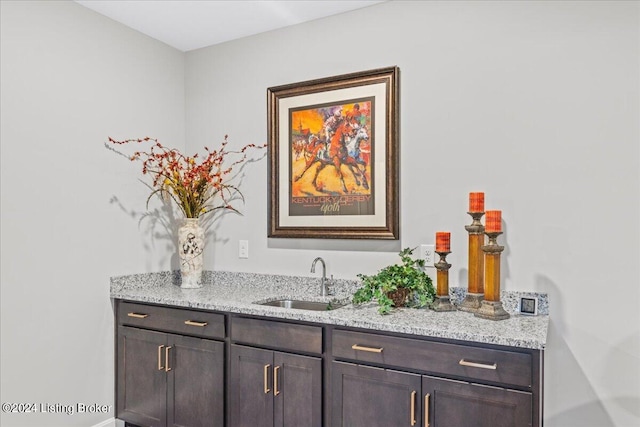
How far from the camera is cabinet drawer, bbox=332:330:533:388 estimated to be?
1650 mm

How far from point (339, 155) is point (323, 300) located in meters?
0.83

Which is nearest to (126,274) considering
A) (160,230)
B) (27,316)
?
(160,230)

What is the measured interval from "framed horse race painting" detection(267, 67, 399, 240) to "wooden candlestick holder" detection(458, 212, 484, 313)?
19.2 inches

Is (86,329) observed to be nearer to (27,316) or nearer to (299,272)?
(27,316)

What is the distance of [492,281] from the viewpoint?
1944mm

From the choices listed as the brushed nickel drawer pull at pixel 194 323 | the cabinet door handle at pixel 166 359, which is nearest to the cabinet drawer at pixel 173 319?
the brushed nickel drawer pull at pixel 194 323

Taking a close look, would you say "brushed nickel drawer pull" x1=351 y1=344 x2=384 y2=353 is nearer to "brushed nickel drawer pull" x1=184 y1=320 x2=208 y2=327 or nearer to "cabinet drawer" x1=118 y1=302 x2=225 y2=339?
"cabinet drawer" x1=118 y1=302 x2=225 y2=339

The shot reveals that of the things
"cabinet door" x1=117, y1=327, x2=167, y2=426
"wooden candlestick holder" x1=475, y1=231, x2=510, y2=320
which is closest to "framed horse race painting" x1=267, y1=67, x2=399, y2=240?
"wooden candlestick holder" x1=475, y1=231, x2=510, y2=320

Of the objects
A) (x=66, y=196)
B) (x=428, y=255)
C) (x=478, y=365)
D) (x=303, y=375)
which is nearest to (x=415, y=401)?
(x=478, y=365)

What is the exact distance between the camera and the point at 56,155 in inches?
94.7

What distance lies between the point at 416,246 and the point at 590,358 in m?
0.93

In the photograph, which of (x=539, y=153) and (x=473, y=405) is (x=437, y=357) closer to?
(x=473, y=405)

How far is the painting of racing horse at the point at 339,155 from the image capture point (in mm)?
2562

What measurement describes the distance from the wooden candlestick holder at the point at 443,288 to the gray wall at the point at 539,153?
18cm
